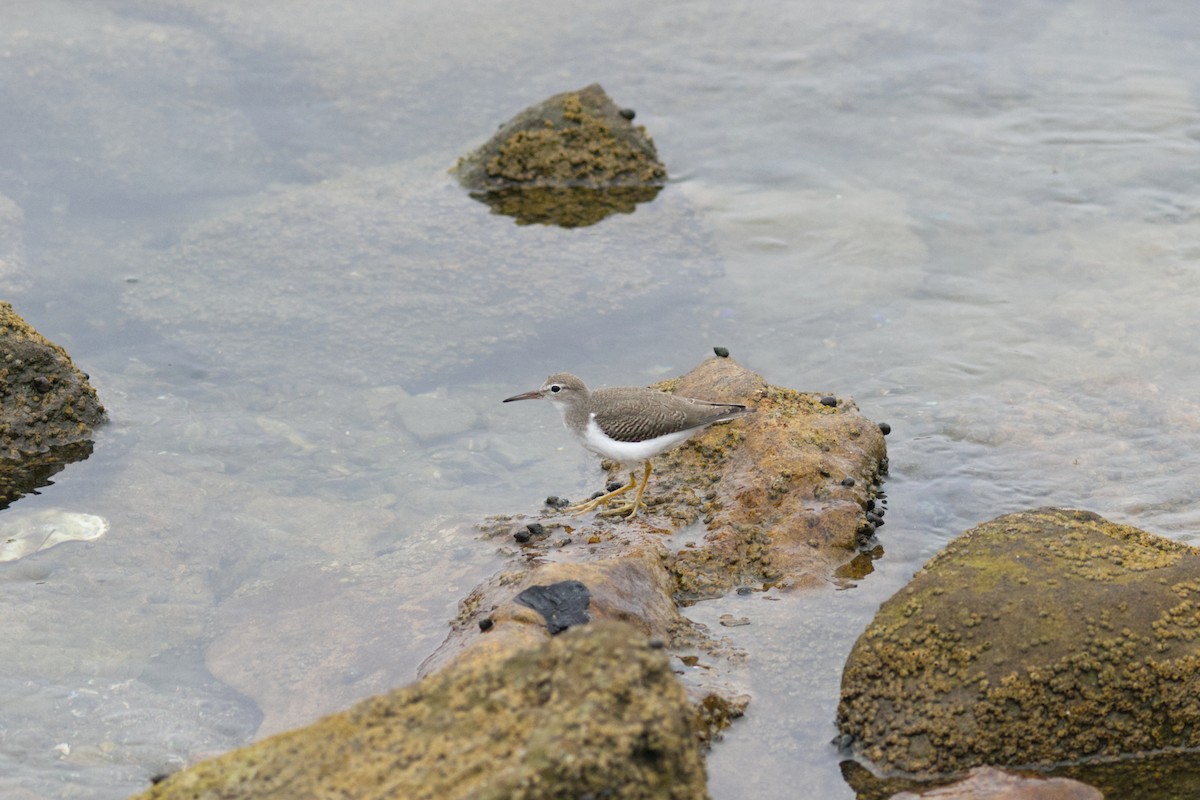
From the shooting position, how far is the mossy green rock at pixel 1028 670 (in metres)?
6.32

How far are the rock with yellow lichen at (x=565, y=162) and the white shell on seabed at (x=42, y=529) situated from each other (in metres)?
6.69

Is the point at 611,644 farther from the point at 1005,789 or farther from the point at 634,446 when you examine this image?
the point at 634,446

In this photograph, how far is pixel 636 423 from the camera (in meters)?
8.56

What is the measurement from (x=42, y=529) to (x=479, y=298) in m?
5.17

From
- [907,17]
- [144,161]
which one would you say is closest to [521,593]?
[144,161]

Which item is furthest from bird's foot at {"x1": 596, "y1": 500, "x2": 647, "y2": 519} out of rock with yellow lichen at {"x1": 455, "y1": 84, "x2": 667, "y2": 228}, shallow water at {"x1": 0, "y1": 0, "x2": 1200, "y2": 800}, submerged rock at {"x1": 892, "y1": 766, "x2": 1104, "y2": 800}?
rock with yellow lichen at {"x1": 455, "y1": 84, "x2": 667, "y2": 228}

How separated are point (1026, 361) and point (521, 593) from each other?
7.02 meters

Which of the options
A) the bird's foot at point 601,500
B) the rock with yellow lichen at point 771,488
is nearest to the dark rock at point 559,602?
the rock with yellow lichen at point 771,488

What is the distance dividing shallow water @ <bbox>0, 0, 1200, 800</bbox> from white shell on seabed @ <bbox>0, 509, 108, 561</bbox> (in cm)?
18

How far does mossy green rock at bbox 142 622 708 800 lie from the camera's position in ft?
13.7

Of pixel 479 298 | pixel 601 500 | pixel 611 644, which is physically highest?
pixel 611 644

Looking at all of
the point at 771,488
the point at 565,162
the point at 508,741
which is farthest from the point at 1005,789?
the point at 565,162

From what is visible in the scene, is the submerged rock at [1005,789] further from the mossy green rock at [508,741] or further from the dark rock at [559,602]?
the mossy green rock at [508,741]

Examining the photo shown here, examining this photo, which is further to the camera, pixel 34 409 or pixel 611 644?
pixel 34 409
